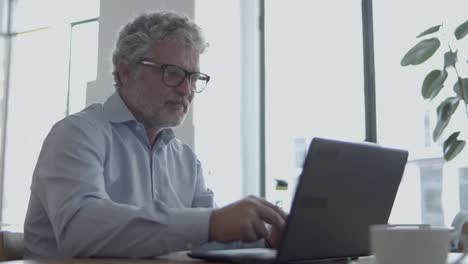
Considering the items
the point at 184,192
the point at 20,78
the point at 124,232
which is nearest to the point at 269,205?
the point at 124,232

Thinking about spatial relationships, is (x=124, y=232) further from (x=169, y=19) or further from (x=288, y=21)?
(x=288, y=21)

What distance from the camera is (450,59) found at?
137 inches

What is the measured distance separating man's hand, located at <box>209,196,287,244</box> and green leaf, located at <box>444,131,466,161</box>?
2.37 metres

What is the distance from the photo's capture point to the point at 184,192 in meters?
2.04

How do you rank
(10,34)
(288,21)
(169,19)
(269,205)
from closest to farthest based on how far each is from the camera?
(269,205) → (169,19) → (288,21) → (10,34)

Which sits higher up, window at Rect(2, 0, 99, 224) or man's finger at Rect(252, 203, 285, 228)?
window at Rect(2, 0, 99, 224)

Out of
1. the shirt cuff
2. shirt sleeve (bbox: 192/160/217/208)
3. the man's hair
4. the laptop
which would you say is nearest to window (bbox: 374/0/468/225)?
shirt sleeve (bbox: 192/160/217/208)

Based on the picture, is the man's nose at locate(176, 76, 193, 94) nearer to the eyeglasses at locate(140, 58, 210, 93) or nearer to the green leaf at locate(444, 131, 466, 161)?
the eyeglasses at locate(140, 58, 210, 93)

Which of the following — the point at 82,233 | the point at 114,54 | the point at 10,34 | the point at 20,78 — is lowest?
the point at 82,233

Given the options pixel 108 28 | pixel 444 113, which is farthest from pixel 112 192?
pixel 108 28

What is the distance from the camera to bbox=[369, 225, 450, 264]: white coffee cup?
3.03ft

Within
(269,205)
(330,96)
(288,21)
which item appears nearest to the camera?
(269,205)

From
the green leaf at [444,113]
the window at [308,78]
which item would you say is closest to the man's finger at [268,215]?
the green leaf at [444,113]

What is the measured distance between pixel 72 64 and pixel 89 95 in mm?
715
